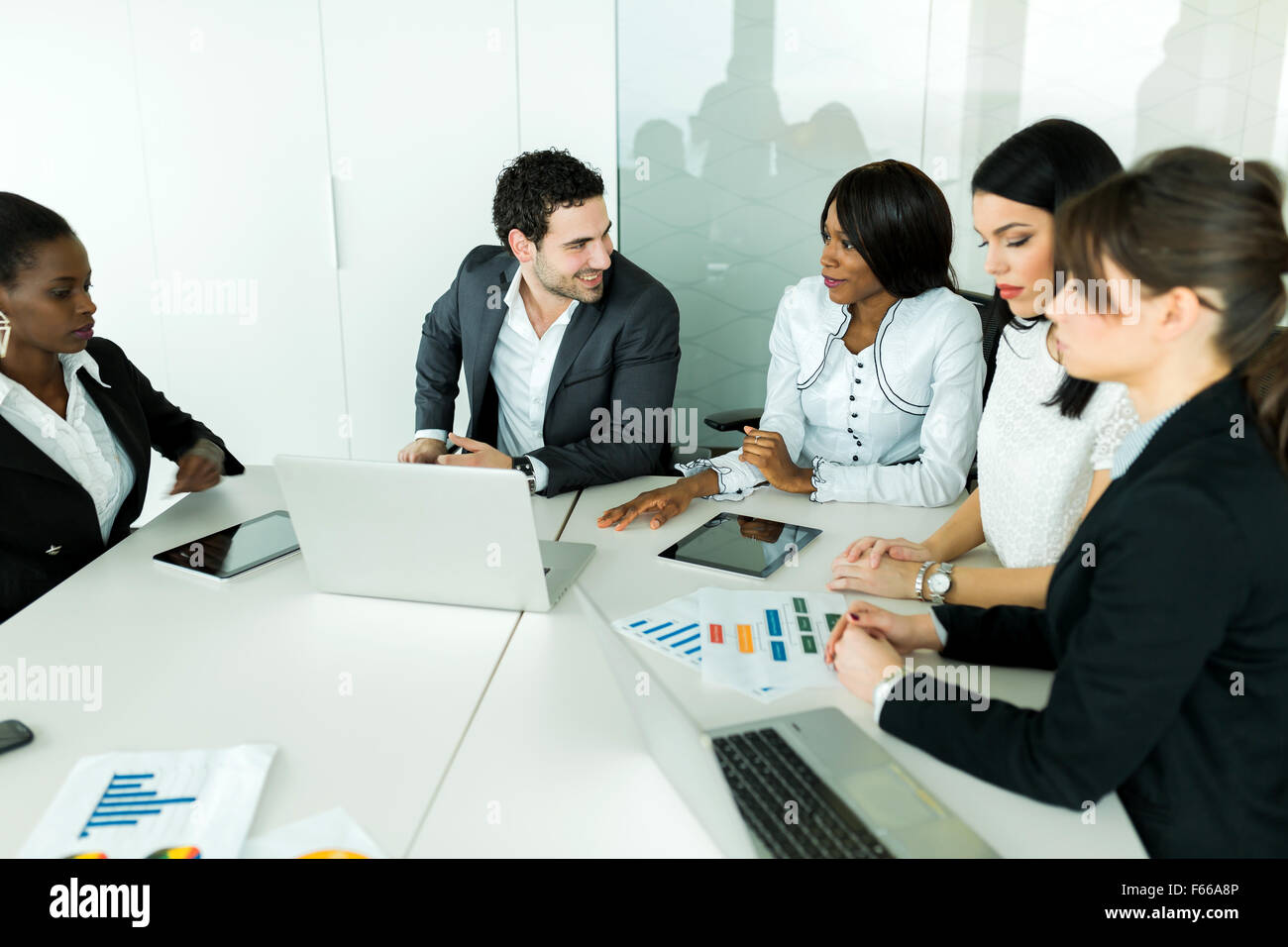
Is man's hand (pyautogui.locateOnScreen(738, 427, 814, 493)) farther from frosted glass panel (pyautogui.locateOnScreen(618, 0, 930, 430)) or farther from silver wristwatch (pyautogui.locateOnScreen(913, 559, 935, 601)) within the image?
frosted glass panel (pyautogui.locateOnScreen(618, 0, 930, 430))

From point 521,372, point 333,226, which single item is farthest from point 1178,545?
point 333,226

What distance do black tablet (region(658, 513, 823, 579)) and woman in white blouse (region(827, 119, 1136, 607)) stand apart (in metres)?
0.13

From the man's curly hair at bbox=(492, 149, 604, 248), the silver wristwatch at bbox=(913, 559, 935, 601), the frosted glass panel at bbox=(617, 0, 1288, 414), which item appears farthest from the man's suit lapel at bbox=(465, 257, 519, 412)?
the silver wristwatch at bbox=(913, 559, 935, 601)

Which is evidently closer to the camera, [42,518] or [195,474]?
[42,518]

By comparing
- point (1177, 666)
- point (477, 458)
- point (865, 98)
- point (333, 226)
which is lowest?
point (477, 458)

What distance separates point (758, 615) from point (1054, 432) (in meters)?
0.58

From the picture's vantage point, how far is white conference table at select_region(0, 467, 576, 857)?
1124 mm

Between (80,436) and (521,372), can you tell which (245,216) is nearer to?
(521,372)

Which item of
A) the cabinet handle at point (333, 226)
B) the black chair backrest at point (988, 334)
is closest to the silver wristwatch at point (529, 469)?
the black chair backrest at point (988, 334)

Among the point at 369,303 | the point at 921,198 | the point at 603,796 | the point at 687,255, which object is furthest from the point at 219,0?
the point at 603,796

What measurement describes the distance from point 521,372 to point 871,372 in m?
0.92

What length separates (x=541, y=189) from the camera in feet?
8.02

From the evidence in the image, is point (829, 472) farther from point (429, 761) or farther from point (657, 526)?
point (429, 761)

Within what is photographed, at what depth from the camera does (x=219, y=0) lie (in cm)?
339
